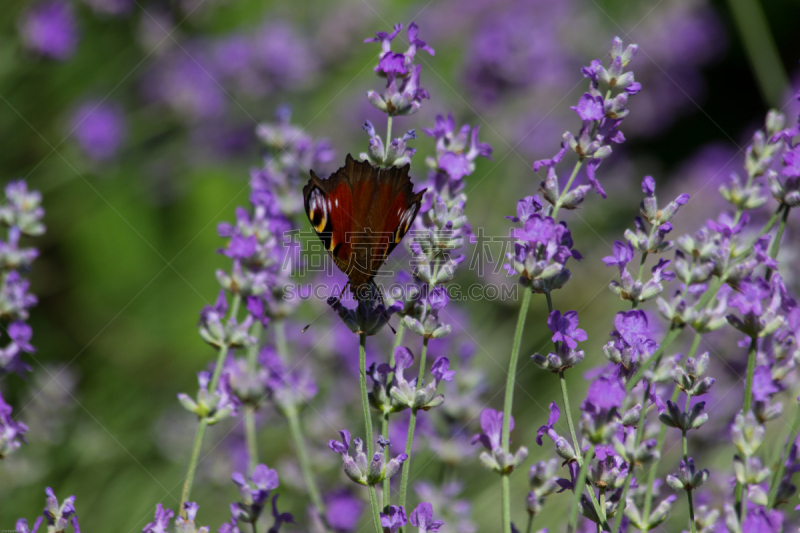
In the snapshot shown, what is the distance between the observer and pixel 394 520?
2.37 feet

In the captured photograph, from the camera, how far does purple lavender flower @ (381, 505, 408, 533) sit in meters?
0.72

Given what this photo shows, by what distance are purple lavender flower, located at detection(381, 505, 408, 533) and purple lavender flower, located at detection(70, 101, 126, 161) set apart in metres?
1.94

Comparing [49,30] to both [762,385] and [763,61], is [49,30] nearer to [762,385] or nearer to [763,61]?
[762,385]

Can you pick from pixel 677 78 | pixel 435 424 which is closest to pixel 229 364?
pixel 435 424

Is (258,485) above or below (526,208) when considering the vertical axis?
below

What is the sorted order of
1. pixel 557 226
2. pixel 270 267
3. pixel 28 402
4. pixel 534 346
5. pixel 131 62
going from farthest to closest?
1. pixel 131 62
2. pixel 534 346
3. pixel 28 402
4. pixel 270 267
5. pixel 557 226

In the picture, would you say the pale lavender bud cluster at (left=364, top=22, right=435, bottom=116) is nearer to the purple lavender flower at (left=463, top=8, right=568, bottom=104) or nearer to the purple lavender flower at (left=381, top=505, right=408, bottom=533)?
the purple lavender flower at (left=381, top=505, right=408, bottom=533)

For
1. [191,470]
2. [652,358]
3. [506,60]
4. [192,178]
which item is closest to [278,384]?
[191,470]

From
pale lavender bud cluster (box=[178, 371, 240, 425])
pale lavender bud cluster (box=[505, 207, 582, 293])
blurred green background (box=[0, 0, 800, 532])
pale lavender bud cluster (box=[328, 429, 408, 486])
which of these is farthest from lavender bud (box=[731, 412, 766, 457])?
blurred green background (box=[0, 0, 800, 532])

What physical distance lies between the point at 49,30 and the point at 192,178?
74 cm

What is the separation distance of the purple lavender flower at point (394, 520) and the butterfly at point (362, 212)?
33 centimetres

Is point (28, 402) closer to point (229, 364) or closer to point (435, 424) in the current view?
point (229, 364)

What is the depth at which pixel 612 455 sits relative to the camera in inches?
30.2

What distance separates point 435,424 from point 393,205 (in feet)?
2.03
